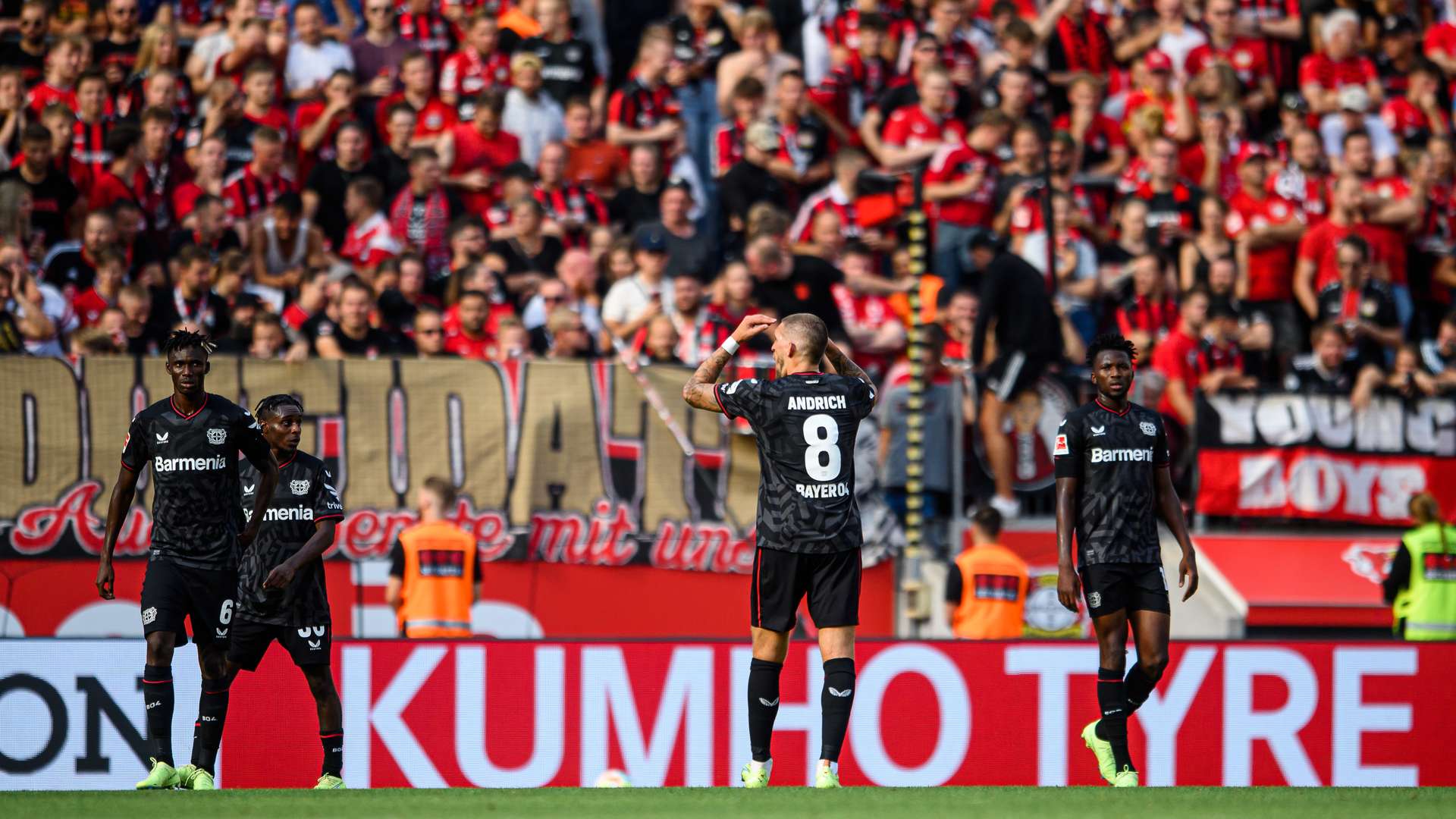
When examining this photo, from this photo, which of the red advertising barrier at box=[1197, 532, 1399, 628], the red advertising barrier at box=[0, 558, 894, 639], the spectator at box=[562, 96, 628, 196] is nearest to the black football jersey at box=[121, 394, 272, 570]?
the red advertising barrier at box=[0, 558, 894, 639]

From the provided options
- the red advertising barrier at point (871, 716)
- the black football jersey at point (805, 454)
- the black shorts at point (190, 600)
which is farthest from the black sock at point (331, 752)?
the black football jersey at point (805, 454)

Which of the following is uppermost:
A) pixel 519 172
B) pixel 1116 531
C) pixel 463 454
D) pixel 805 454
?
pixel 519 172

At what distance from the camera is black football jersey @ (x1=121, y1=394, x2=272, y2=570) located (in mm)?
9539

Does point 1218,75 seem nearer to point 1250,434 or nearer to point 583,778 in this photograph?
point 1250,434

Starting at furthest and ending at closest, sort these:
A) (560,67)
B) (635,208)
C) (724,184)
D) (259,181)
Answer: (560,67) → (724,184) → (635,208) → (259,181)

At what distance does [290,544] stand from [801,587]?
2805 millimetres

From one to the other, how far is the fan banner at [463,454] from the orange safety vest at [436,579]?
1.00 m

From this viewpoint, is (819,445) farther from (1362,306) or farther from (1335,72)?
(1335,72)

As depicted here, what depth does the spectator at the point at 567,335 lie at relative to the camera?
546 inches

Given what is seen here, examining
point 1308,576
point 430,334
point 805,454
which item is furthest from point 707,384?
point 1308,576

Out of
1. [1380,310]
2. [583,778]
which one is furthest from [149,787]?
[1380,310]

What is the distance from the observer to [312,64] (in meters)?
16.1

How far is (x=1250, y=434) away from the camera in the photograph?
47.4 ft

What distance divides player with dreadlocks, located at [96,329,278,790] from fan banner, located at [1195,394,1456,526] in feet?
24.6
